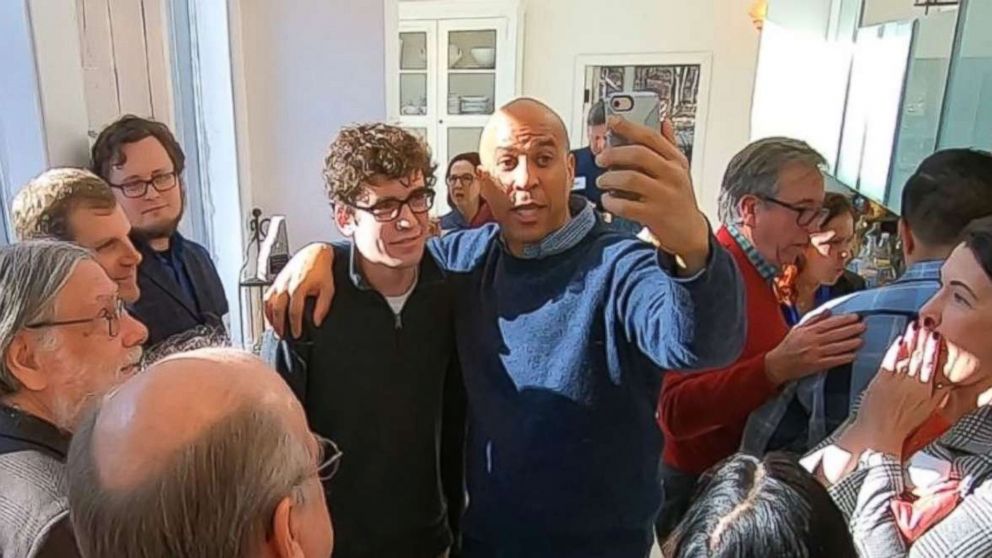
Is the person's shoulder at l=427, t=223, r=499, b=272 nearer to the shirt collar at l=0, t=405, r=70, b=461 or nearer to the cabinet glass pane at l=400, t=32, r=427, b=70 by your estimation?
the shirt collar at l=0, t=405, r=70, b=461

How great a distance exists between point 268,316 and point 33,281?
0.38 m

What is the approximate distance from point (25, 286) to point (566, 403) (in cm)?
78

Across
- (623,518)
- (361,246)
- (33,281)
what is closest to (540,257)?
(361,246)

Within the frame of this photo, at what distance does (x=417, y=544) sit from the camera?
1.34 metres

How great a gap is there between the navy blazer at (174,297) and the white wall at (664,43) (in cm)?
414

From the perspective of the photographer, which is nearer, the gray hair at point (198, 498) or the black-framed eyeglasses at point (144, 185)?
the gray hair at point (198, 498)

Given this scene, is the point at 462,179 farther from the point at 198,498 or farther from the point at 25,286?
the point at 198,498

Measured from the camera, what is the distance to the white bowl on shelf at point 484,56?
531 centimetres

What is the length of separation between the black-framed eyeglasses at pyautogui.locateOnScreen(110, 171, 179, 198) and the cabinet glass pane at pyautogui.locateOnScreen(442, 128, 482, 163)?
4.01 m

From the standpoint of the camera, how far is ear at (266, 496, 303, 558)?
0.62m

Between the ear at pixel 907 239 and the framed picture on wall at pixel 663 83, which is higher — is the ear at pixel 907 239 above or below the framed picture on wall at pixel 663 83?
below

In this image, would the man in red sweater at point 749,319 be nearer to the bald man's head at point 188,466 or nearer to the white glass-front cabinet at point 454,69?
the bald man's head at point 188,466

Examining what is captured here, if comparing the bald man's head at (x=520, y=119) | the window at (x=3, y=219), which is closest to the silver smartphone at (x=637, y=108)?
the bald man's head at (x=520, y=119)

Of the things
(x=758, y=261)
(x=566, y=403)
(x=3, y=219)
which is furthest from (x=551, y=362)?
(x=3, y=219)
